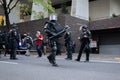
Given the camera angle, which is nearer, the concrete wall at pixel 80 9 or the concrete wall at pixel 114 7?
the concrete wall at pixel 80 9

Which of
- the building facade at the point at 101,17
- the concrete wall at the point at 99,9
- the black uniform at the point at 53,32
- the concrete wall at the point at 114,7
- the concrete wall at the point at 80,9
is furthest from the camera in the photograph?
the concrete wall at the point at 99,9

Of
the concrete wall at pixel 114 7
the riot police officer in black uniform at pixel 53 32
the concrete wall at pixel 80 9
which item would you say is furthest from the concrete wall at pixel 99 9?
the riot police officer in black uniform at pixel 53 32

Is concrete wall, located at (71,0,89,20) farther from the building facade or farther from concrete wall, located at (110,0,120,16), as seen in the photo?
concrete wall, located at (110,0,120,16)

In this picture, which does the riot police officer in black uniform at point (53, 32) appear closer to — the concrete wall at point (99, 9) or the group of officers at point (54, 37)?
the group of officers at point (54, 37)

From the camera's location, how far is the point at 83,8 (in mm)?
34594

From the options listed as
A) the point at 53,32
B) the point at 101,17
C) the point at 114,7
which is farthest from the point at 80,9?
the point at 53,32

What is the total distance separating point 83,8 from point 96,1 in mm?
3653

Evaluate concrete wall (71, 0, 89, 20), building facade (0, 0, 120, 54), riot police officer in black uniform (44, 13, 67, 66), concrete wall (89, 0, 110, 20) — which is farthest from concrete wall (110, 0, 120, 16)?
riot police officer in black uniform (44, 13, 67, 66)

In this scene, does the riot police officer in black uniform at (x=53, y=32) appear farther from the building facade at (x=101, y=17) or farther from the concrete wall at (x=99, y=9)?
the concrete wall at (x=99, y=9)

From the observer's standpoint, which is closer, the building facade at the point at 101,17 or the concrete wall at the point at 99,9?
the building facade at the point at 101,17

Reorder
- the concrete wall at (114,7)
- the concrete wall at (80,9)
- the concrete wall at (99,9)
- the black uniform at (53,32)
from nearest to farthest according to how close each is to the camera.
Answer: the black uniform at (53,32)
the concrete wall at (80,9)
the concrete wall at (114,7)
the concrete wall at (99,9)

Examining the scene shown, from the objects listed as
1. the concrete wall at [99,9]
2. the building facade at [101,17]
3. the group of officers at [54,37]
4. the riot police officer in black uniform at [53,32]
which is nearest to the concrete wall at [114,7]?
the building facade at [101,17]

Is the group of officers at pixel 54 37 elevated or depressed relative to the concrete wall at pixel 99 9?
depressed

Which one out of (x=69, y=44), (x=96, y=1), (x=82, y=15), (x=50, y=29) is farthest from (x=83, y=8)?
(x=50, y=29)
